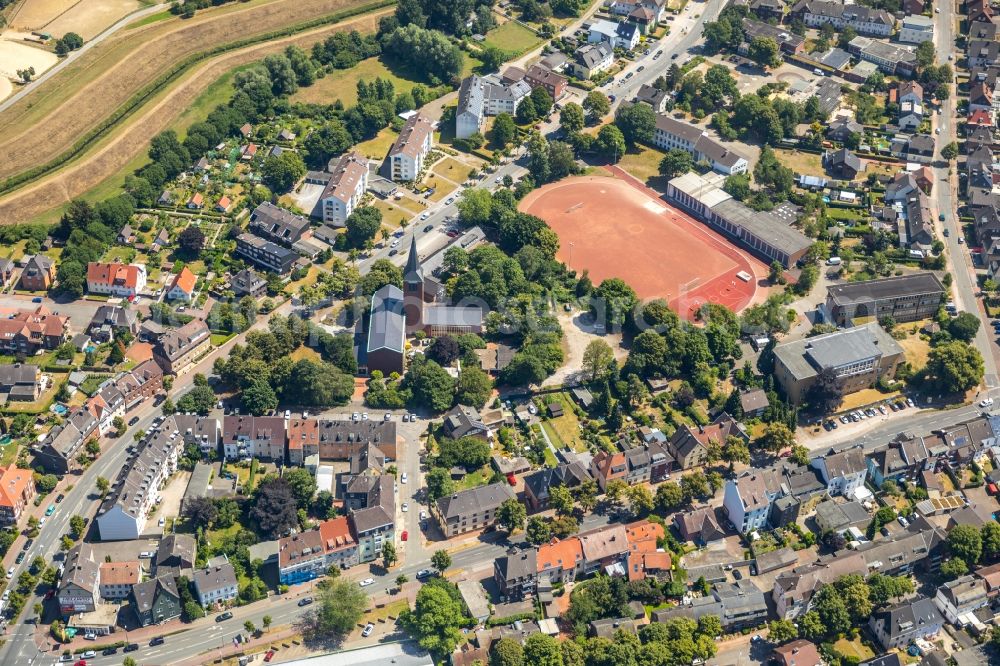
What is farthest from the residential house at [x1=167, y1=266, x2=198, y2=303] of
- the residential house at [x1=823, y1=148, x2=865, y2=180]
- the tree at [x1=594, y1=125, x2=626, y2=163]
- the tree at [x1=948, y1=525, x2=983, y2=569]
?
the residential house at [x1=823, y1=148, x2=865, y2=180]

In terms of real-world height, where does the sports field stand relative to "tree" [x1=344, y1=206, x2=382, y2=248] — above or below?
below

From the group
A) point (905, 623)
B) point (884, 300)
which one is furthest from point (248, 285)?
point (905, 623)

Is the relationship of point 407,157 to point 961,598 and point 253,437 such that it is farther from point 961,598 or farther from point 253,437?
point 961,598

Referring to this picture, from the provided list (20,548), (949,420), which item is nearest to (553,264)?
(949,420)

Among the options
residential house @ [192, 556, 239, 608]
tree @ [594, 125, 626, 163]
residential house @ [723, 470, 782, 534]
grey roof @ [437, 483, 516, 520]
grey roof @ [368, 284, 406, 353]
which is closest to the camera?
residential house @ [192, 556, 239, 608]

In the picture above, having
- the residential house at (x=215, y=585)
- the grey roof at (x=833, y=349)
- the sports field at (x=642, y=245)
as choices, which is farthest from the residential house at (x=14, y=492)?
the grey roof at (x=833, y=349)

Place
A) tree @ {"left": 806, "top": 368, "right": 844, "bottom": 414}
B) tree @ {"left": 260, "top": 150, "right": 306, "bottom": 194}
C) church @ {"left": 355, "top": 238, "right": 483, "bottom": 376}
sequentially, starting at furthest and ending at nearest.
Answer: tree @ {"left": 260, "top": 150, "right": 306, "bottom": 194} → church @ {"left": 355, "top": 238, "right": 483, "bottom": 376} → tree @ {"left": 806, "top": 368, "right": 844, "bottom": 414}

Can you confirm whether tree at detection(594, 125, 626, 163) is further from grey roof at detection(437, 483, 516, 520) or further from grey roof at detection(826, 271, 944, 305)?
grey roof at detection(437, 483, 516, 520)
